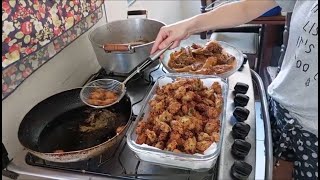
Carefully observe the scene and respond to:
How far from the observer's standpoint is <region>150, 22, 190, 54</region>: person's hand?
0.87 metres

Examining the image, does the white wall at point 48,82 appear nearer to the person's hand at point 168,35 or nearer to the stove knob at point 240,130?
the person's hand at point 168,35

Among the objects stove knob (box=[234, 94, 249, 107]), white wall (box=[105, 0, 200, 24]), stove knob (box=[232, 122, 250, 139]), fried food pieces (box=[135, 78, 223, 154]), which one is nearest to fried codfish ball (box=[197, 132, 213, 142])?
fried food pieces (box=[135, 78, 223, 154])

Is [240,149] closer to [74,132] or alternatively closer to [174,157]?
[174,157]

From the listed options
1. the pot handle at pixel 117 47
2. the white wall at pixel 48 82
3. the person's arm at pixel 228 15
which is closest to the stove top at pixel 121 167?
the white wall at pixel 48 82

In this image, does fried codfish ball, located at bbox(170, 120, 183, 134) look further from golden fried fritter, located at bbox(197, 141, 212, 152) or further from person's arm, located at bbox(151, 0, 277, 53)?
person's arm, located at bbox(151, 0, 277, 53)

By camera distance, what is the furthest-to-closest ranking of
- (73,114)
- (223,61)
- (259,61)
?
(259,61), (223,61), (73,114)

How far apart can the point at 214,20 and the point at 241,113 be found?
1.09ft

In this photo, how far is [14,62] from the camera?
72cm

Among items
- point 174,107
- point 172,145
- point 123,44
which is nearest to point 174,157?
point 172,145

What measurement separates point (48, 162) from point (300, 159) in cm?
69

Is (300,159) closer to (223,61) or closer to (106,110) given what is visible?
(223,61)

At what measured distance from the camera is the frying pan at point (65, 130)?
25.4 inches

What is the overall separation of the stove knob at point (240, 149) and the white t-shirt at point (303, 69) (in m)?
0.20

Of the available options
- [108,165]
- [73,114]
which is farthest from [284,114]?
[73,114]
